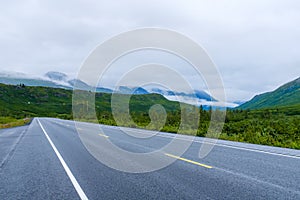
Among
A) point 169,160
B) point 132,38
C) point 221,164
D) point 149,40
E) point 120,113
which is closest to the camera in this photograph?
point 221,164

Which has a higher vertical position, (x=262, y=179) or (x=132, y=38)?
(x=132, y=38)

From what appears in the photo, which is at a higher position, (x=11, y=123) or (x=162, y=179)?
(x=162, y=179)

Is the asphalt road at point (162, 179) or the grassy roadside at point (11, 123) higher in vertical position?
the asphalt road at point (162, 179)

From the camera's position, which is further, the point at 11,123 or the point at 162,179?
the point at 11,123

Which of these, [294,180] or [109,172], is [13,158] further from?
[294,180]

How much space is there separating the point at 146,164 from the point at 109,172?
1399 millimetres

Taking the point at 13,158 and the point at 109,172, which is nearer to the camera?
the point at 109,172

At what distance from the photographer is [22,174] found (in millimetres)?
7746

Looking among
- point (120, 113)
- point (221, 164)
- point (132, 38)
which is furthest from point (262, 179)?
point (120, 113)

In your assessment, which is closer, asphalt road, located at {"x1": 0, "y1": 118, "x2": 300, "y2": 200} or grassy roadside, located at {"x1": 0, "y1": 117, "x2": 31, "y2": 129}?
asphalt road, located at {"x1": 0, "y1": 118, "x2": 300, "y2": 200}

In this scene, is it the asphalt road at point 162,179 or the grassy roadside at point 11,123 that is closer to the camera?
the asphalt road at point 162,179

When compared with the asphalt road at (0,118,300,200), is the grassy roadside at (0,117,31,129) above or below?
below

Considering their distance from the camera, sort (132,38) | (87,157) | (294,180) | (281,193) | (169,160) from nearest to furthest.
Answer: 1. (281,193)
2. (294,180)
3. (169,160)
4. (87,157)
5. (132,38)

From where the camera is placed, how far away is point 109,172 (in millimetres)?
7555
